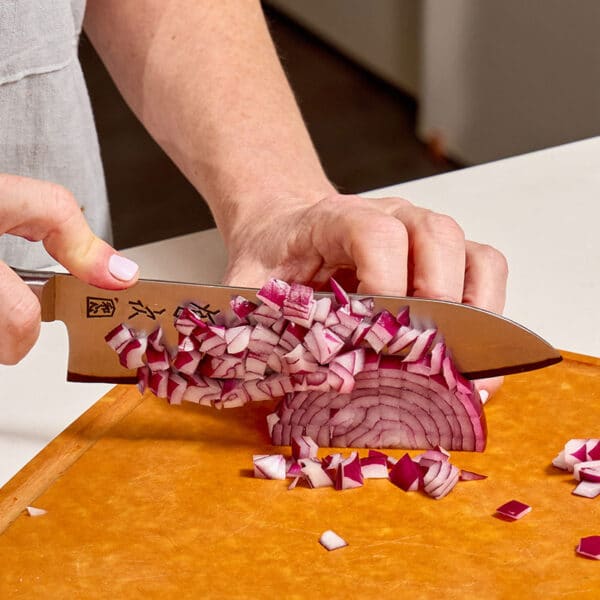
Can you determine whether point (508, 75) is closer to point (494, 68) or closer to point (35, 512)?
point (494, 68)

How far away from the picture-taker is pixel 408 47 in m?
4.34

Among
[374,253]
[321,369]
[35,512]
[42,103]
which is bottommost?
[35,512]

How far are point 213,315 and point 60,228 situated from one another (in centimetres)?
20

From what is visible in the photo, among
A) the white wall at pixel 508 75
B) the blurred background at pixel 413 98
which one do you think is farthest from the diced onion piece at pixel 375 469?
the white wall at pixel 508 75

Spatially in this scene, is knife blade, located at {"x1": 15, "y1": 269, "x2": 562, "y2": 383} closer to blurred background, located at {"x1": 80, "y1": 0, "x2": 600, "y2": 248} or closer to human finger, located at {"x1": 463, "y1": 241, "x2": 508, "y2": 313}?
human finger, located at {"x1": 463, "y1": 241, "x2": 508, "y2": 313}

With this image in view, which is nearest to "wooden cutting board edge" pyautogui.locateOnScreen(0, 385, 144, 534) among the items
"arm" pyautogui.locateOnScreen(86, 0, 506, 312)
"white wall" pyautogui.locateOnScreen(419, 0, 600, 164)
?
"arm" pyautogui.locateOnScreen(86, 0, 506, 312)

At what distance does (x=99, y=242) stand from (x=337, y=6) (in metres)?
3.99

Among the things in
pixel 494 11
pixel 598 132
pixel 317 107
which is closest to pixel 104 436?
pixel 598 132

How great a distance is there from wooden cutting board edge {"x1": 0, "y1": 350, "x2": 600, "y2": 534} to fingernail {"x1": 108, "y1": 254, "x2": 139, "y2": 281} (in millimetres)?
222

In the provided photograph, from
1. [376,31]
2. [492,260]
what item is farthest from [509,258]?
[376,31]

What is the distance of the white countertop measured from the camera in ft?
3.99

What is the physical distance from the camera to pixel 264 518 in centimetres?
104

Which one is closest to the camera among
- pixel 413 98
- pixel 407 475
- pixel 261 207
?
pixel 407 475

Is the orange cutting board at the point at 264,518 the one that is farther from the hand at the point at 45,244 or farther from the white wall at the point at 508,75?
the white wall at the point at 508,75
